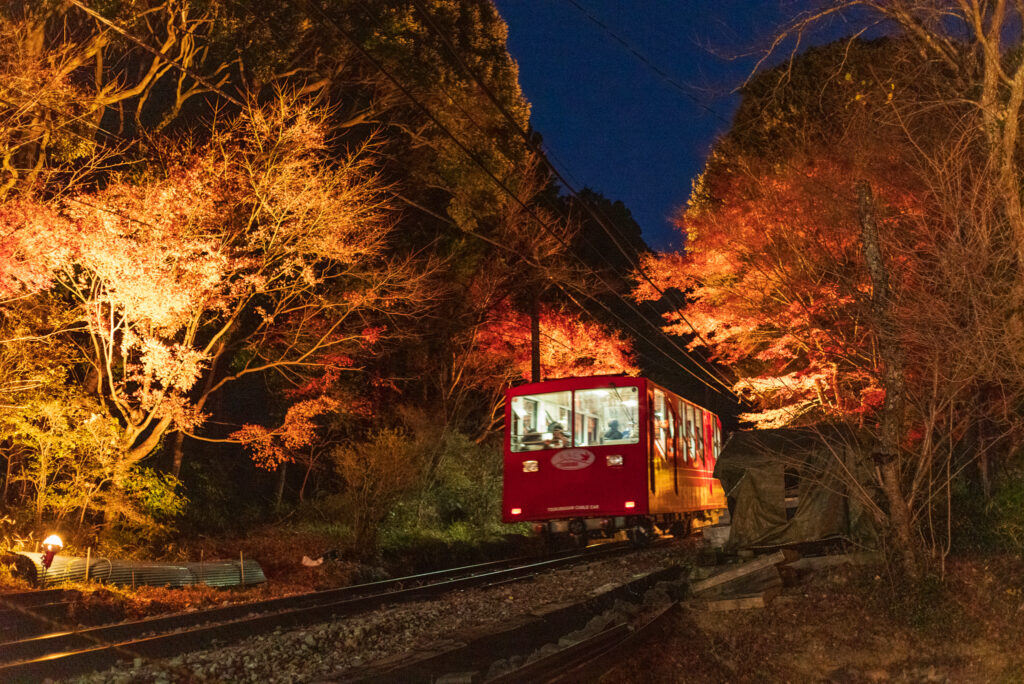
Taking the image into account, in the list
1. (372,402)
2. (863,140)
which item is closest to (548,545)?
(372,402)

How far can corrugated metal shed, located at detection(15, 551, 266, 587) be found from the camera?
39.7 ft

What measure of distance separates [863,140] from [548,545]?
37.7ft

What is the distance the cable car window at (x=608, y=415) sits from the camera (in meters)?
15.0

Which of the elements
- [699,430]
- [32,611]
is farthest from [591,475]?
[32,611]

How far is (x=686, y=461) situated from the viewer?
1853cm

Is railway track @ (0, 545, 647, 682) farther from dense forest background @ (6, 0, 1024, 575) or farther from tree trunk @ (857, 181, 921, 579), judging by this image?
tree trunk @ (857, 181, 921, 579)

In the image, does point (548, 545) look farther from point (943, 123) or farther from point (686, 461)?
point (943, 123)

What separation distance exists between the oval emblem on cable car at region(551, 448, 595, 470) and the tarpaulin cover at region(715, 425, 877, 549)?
2957 millimetres

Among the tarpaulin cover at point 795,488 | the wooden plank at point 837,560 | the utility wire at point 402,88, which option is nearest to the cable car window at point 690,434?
the utility wire at point 402,88

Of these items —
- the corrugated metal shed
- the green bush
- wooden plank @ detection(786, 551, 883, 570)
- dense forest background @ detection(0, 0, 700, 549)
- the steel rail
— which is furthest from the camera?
dense forest background @ detection(0, 0, 700, 549)

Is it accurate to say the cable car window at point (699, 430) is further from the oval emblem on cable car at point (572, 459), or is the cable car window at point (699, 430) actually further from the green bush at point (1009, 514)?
the green bush at point (1009, 514)

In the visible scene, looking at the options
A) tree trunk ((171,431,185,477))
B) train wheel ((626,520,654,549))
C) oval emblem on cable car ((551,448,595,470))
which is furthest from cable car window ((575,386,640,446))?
tree trunk ((171,431,185,477))

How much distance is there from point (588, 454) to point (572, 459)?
0.34 metres

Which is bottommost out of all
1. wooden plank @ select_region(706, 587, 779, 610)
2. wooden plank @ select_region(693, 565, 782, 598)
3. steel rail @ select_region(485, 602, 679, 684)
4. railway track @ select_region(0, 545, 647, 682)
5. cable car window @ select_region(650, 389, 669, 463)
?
railway track @ select_region(0, 545, 647, 682)
